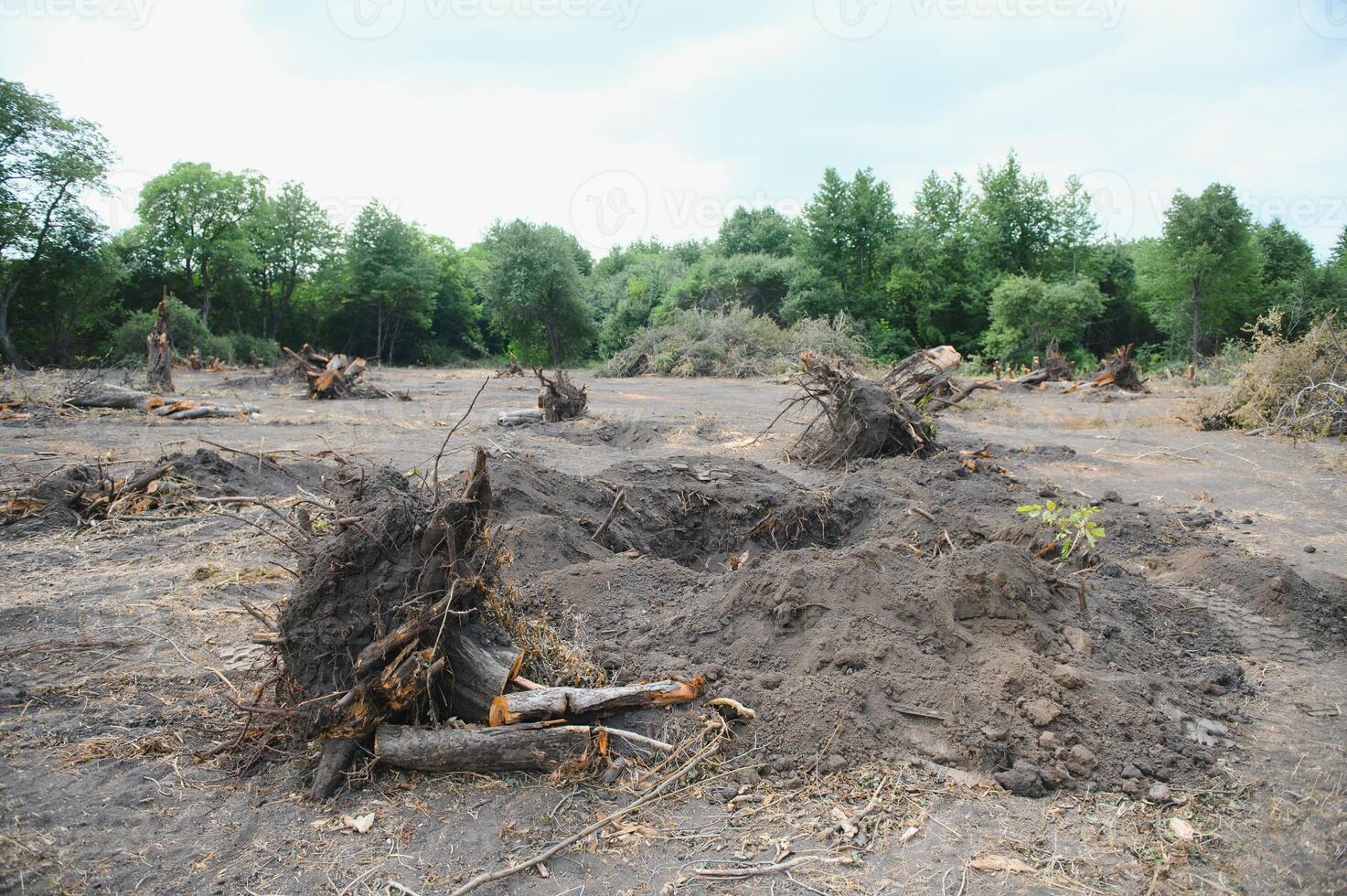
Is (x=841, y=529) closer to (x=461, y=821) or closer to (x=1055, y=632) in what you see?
(x=1055, y=632)

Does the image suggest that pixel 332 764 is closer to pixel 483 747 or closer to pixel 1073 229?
pixel 483 747

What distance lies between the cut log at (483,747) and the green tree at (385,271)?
113ft

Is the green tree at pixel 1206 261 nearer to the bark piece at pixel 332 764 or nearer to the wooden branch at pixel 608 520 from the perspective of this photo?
the wooden branch at pixel 608 520

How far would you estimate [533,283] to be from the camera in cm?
3497

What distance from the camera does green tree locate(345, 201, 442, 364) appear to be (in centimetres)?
3522

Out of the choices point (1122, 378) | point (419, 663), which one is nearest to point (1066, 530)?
point (419, 663)

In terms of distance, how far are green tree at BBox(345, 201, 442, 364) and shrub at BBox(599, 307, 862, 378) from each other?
12.2 metres

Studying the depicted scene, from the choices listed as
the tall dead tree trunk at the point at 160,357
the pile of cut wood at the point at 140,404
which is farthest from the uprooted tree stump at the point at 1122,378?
the tall dead tree trunk at the point at 160,357

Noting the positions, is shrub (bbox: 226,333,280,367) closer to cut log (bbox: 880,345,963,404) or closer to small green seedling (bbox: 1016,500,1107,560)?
cut log (bbox: 880,345,963,404)

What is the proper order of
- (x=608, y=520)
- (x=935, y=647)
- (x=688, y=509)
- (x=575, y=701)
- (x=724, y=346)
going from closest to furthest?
(x=575, y=701)
(x=935, y=647)
(x=608, y=520)
(x=688, y=509)
(x=724, y=346)

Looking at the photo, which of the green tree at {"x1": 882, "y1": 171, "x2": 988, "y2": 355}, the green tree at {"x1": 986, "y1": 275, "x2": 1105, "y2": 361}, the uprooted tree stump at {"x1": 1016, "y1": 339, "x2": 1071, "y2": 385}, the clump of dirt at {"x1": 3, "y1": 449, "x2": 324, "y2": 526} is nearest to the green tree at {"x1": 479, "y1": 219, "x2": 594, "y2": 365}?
the green tree at {"x1": 882, "y1": 171, "x2": 988, "y2": 355}

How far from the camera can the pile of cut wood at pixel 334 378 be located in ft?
55.4

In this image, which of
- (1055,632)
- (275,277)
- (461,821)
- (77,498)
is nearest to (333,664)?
(461,821)

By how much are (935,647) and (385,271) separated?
35.0m
